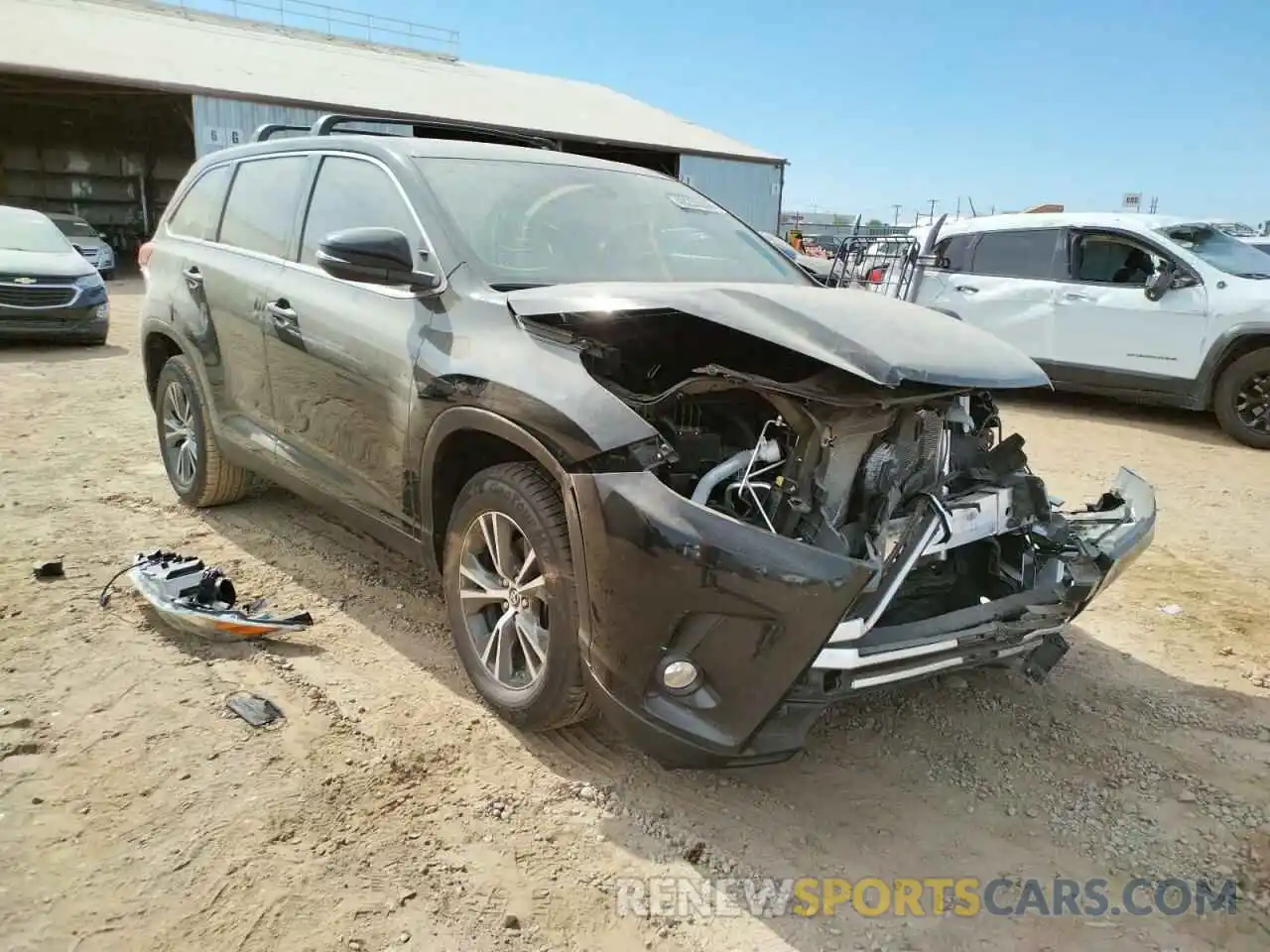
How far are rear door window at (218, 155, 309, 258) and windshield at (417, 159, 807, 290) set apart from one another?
89 centimetres

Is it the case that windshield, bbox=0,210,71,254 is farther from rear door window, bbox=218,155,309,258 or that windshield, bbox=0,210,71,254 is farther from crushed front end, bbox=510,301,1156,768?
crushed front end, bbox=510,301,1156,768

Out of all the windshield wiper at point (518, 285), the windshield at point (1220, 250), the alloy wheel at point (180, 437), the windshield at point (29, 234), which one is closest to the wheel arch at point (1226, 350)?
the windshield at point (1220, 250)

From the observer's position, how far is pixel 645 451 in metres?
2.43

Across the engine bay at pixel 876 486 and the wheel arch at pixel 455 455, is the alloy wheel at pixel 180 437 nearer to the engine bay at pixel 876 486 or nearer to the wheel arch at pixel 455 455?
the wheel arch at pixel 455 455

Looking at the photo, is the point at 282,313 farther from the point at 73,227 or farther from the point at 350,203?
the point at 73,227

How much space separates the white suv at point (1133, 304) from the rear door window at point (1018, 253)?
0.01 metres

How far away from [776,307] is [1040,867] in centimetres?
172

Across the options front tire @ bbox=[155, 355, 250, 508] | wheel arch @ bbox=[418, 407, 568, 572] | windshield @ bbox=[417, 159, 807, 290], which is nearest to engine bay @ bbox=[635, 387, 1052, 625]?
wheel arch @ bbox=[418, 407, 568, 572]

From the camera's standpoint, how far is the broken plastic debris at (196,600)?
11.5 ft

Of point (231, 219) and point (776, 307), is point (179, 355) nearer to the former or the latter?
point (231, 219)

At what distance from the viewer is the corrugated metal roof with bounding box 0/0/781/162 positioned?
67.1 feet

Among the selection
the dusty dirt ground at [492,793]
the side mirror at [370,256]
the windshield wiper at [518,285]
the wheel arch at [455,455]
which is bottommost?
the dusty dirt ground at [492,793]

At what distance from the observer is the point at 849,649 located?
2.30 meters

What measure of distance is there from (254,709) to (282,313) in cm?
163
